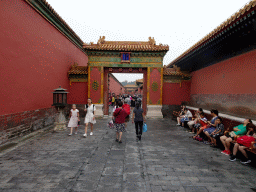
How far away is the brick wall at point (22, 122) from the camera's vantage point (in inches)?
205

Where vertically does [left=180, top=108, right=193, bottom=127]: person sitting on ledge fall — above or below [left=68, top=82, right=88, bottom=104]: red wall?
below

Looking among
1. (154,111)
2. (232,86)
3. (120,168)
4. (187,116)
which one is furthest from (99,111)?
(232,86)

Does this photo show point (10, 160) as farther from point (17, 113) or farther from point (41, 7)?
point (41, 7)

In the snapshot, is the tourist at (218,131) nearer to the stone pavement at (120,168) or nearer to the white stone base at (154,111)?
the stone pavement at (120,168)

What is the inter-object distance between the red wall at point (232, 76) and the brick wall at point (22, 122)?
8.55 meters

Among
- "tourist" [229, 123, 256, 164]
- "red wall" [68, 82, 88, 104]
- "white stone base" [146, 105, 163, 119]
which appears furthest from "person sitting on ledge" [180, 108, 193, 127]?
"red wall" [68, 82, 88, 104]

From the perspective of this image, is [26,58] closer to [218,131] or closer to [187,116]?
[218,131]

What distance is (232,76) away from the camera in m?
6.42

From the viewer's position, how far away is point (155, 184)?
2.94 metres

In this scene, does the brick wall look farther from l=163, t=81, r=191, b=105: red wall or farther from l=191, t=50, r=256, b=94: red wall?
l=191, t=50, r=256, b=94: red wall

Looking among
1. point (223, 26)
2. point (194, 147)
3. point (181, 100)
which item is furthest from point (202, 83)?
point (194, 147)

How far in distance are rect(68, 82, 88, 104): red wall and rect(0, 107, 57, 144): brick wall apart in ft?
9.53

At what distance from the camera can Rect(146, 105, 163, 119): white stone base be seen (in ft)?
36.3

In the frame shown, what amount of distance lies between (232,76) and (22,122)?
28.9 ft
